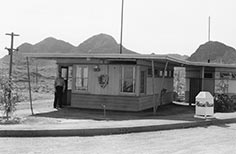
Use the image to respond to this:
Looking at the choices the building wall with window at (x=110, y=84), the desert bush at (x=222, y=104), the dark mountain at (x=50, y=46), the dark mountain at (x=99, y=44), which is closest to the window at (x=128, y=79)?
the building wall with window at (x=110, y=84)

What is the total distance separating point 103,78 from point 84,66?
46.4 inches

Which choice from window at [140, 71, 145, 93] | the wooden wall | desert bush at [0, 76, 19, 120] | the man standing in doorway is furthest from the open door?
desert bush at [0, 76, 19, 120]

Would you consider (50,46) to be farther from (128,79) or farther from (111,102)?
(128,79)

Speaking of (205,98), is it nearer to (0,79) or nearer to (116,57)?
(116,57)

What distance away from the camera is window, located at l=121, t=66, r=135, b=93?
14.7 metres

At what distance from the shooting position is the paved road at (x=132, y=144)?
7.38m

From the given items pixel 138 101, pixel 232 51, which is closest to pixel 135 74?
pixel 138 101

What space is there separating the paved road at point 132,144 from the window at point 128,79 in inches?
198

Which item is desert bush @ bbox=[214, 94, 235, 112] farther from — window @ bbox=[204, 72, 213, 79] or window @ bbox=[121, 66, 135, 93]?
window @ bbox=[121, 66, 135, 93]

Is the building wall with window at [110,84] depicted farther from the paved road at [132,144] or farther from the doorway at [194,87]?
the doorway at [194,87]

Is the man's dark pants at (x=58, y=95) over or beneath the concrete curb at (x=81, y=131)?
over

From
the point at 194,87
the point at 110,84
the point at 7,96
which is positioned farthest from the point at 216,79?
the point at 7,96

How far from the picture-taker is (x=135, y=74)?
14.6m

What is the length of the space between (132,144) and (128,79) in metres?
6.81
